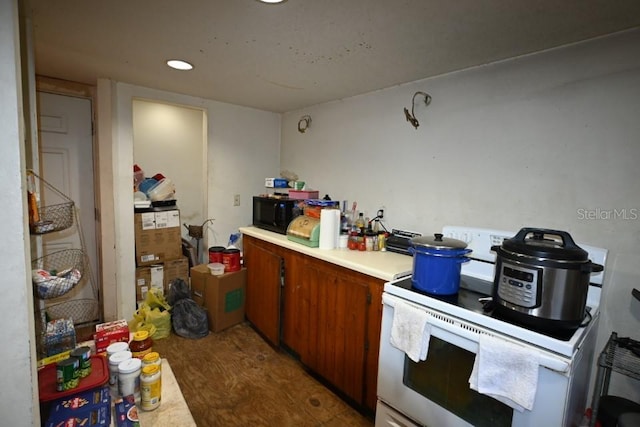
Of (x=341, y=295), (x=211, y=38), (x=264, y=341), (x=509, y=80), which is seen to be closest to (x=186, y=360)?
(x=264, y=341)

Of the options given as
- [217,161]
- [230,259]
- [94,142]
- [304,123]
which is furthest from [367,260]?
[94,142]

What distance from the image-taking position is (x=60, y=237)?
112 inches

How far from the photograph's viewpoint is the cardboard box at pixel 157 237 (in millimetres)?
2863

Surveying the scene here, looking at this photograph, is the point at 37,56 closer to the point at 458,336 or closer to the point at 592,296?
the point at 458,336

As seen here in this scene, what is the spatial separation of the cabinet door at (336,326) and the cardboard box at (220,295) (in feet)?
Answer: 2.92

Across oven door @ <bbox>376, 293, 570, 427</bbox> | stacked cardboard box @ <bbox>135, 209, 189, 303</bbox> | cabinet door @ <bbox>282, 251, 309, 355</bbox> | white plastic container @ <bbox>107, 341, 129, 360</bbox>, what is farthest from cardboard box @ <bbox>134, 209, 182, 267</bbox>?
oven door @ <bbox>376, 293, 570, 427</bbox>

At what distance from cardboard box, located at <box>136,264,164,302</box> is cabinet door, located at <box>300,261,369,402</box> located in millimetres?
1560

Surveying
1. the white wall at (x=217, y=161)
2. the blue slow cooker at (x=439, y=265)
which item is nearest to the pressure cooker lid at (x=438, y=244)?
the blue slow cooker at (x=439, y=265)

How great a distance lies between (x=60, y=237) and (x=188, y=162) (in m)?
1.47

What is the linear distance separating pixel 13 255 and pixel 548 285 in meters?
1.65

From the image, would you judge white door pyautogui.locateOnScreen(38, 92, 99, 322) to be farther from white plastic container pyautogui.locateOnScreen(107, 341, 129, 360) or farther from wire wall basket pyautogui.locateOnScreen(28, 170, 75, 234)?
white plastic container pyautogui.locateOnScreen(107, 341, 129, 360)

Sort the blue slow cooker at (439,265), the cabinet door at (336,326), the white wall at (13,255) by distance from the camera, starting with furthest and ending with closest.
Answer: the cabinet door at (336,326) → the blue slow cooker at (439,265) → the white wall at (13,255)

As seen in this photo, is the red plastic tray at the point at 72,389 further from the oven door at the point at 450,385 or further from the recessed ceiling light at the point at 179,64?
the recessed ceiling light at the point at 179,64

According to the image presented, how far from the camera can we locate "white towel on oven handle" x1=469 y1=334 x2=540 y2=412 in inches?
41.9
